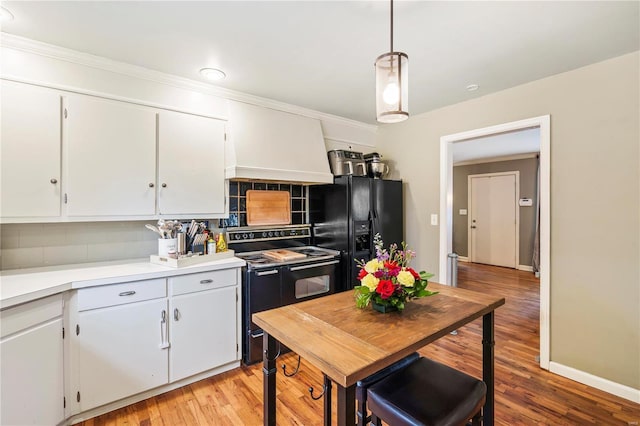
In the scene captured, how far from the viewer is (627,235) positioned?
211cm

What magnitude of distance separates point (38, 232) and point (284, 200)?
2.04 metres

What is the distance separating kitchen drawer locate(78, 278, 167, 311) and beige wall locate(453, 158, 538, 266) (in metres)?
6.84

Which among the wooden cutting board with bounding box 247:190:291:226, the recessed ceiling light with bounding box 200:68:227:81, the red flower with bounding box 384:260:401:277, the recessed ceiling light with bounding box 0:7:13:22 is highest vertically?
the recessed ceiling light with bounding box 200:68:227:81

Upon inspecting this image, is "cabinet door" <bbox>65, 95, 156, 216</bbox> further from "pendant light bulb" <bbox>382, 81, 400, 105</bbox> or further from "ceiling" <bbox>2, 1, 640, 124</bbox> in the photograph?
"pendant light bulb" <bbox>382, 81, 400, 105</bbox>

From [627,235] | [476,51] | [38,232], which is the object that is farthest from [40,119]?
[627,235]

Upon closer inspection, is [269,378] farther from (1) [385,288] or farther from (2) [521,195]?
(2) [521,195]

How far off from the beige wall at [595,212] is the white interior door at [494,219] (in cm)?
453

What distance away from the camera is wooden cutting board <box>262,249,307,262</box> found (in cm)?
280

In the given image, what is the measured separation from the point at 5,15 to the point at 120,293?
5.76 feet

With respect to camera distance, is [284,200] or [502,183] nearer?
[284,200]

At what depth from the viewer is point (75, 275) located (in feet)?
6.35

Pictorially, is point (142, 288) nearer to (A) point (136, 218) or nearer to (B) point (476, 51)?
(A) point (136, 218)

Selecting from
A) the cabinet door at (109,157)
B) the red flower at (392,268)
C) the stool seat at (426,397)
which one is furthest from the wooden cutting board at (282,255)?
the stool seat at (426,397)

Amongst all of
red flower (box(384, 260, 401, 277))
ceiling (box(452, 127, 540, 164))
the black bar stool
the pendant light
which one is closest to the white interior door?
ceiling (box(452, 127, 540, 164))
